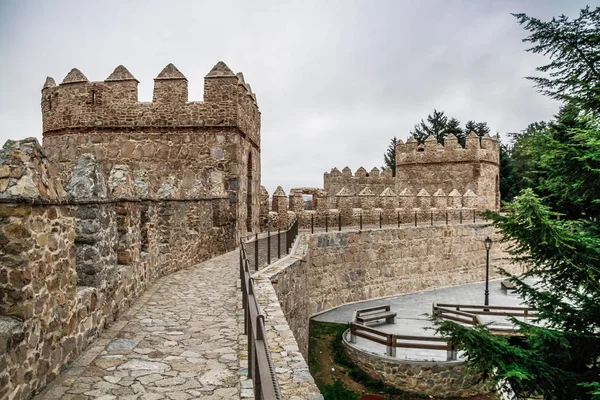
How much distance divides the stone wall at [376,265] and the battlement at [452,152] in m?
6.84

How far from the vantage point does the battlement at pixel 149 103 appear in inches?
581

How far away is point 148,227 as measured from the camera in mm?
9266

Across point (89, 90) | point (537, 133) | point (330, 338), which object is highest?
point (89, 90)

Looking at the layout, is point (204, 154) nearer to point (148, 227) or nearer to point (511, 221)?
point (148, 227)

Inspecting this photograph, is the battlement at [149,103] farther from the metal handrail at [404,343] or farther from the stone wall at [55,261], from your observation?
the metal handrail at [404,343]

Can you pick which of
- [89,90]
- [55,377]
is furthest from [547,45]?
[89,90]

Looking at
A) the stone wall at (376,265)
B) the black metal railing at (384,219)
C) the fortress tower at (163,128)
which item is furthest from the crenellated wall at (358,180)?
the fortress tower at (163,128)

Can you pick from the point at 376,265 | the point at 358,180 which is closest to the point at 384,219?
the point at 376,265

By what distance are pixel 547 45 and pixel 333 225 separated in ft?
38.9

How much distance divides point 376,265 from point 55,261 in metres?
14.3

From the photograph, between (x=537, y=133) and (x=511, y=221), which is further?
(x=537, y=133)

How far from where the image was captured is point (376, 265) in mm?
17922

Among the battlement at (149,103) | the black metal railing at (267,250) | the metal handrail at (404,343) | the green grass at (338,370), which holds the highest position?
the battlement at (149,103)

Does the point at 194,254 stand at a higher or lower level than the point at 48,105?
lower
